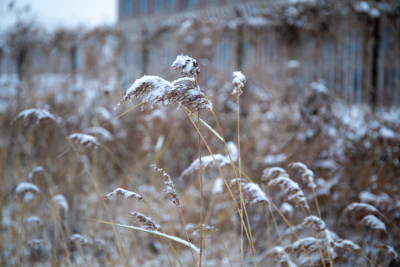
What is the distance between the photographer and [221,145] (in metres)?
3.57

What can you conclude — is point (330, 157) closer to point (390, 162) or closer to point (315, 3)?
point (390, 162)

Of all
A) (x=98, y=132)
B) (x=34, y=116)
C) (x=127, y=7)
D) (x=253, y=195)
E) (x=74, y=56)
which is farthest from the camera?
(x=127, y=7)

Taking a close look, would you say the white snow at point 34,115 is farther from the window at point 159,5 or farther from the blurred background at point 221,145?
the window at point 159,5

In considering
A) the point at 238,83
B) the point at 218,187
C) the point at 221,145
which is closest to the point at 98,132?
the point at 218,187

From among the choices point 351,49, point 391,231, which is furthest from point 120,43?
point 391,231

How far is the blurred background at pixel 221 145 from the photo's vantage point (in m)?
2.28

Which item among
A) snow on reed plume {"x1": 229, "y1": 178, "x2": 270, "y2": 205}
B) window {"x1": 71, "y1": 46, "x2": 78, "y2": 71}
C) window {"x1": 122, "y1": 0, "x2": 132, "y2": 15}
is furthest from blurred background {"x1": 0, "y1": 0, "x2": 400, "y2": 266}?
window {"x1": 122, "y1": 0, "x2": 132, "y2": 15}

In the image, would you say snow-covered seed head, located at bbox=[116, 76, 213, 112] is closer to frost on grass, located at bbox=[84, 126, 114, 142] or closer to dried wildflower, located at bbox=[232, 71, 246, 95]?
Answer: dried wildflower, located at bbox=[232, 71, 246, 95]

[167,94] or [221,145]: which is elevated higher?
[167,94]

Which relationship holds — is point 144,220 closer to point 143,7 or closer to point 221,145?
point 221,145

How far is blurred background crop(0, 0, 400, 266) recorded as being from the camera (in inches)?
89.8

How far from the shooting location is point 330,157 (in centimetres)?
315

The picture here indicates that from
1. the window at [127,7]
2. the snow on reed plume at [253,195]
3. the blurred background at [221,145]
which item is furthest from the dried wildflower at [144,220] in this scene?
the window at [127,7]

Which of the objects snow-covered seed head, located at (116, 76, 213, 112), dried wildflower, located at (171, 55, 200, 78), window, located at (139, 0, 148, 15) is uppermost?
window, located at (139, 0, 148, 15)
